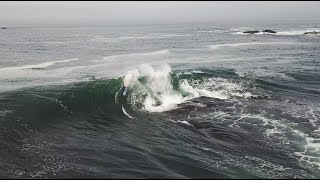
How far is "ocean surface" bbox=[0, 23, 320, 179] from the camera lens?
15023 mm

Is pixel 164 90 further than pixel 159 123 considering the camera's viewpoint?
Yes

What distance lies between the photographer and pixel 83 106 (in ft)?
81.3

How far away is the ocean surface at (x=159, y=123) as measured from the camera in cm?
1502

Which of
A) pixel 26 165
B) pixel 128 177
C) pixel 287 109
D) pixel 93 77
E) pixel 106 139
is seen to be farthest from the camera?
pixel 93 77

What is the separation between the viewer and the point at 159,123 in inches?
842

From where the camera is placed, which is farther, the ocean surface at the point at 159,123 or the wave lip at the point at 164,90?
the wave lip at the point at 164,90

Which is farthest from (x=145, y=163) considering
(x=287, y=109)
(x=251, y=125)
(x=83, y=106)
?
(x=287, y=109)

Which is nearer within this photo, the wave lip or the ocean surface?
the ocean surface

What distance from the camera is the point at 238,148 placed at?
17.2 metres

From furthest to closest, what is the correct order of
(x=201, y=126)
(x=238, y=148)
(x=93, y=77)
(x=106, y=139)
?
1. (x=93, y=77)
2. (x=201, y=126)
3. (x=106, y=139)
4. (x=238, y=148)

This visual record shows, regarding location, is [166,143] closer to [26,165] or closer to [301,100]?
[26,165]

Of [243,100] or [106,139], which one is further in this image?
[243,100]

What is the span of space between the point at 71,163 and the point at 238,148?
24.2 ft

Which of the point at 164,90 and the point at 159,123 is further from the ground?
the point at 164,90
